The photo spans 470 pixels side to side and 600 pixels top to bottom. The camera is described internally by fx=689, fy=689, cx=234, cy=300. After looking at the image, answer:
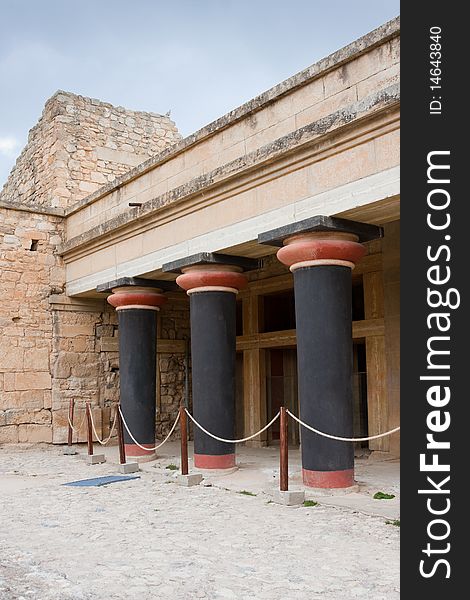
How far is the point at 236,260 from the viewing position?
9.16m

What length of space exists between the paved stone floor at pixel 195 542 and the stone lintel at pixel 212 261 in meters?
2.75

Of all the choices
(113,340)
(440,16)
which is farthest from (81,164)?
(440,16)

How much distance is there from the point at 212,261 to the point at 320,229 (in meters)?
2.06

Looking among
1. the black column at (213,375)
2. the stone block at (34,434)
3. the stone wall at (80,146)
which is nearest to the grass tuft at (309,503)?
the black column at (213,375)

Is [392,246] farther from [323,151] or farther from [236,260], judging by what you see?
[323,151]

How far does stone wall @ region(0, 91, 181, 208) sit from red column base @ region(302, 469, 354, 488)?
9554 mm

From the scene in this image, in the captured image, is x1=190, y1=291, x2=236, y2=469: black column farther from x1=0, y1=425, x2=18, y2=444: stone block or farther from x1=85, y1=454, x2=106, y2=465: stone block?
x1=0, y1=425, x2=18, y2=444: stone block

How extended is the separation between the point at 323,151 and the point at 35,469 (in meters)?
6.39

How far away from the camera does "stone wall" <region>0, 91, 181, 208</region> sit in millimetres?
15102

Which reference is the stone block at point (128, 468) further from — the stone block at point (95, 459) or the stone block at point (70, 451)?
the stone block at point (70, 451)

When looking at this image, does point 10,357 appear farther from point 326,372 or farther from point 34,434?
point 326,372

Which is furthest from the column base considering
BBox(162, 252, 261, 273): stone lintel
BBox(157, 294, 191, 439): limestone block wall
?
BBox(157, 294, 191, 439): limestone block wall

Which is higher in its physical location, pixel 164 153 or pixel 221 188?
pixel 164 153

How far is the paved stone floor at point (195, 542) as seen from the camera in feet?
14.2
